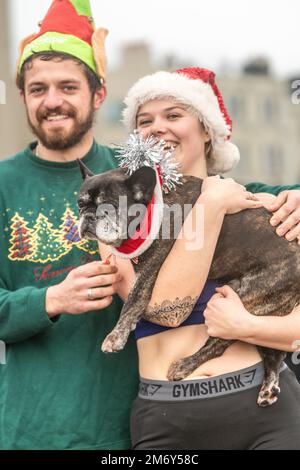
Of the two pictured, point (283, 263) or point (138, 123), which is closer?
point (283, 263)

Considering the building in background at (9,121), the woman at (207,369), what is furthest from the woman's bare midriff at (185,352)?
the building in background at (9,121)

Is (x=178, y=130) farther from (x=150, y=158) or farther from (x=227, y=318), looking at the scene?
(x=227, y=318)

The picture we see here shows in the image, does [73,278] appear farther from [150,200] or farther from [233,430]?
[233,430]

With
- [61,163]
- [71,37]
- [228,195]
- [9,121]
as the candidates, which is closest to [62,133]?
[61,163]

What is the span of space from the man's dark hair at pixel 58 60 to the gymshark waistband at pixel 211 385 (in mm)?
1348

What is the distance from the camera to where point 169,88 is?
2945 mm

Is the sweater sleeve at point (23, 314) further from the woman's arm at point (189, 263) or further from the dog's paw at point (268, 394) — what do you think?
the dog's paw at point (268, 394)

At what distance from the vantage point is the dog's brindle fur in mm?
2594

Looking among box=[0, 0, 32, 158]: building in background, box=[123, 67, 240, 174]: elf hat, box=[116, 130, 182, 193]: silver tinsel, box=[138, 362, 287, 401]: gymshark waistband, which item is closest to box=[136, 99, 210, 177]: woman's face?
box=[123, 67, 240, 174]: elf hat

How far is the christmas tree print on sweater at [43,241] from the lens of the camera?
3055mm

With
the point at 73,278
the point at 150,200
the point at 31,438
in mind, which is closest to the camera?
the point at 150,200

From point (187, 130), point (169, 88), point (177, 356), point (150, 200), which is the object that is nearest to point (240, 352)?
A: point (177, 356)

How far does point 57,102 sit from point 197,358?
3.99 ft
